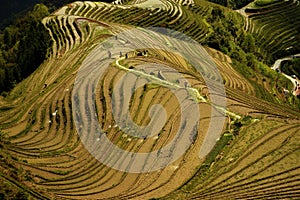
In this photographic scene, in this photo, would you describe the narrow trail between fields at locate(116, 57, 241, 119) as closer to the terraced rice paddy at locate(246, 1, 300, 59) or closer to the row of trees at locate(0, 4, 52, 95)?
the row of trees at locate(0, 4, 52, 95)

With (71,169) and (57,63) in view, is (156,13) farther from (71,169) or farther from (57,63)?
(71,169)

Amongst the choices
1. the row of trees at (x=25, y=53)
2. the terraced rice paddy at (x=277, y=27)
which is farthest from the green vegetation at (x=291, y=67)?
the row of trees at (x=25, y=53)

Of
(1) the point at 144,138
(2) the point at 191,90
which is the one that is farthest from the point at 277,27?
(1) the point at 144,138

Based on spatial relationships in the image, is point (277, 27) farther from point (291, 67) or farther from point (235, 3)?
point (235, 3)

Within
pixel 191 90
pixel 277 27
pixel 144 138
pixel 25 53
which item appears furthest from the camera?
pixel 277 27

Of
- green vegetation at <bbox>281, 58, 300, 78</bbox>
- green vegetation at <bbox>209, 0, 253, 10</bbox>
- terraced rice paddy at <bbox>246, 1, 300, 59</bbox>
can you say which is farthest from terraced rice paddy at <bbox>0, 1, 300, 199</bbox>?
green vegetation at <bbox>209, 0, 253, 10</bbox>
